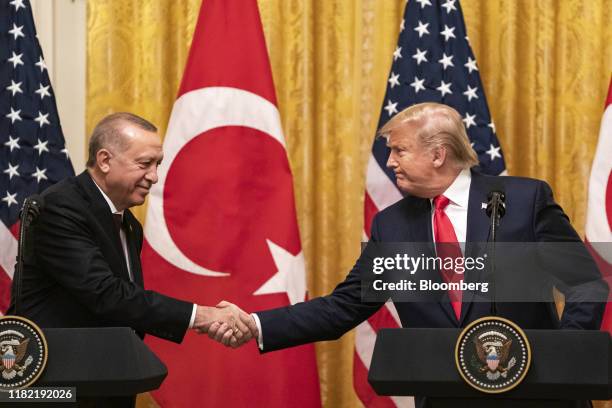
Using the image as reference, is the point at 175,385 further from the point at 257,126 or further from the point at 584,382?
the point at 584,382

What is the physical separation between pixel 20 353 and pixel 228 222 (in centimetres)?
229

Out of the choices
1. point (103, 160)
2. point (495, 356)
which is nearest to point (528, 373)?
point (495, 356)

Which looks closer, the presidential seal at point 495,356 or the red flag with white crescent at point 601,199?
the presidential seal at point 495,356

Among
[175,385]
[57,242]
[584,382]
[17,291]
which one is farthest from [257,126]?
[584,382]

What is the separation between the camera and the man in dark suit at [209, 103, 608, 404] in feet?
11.2

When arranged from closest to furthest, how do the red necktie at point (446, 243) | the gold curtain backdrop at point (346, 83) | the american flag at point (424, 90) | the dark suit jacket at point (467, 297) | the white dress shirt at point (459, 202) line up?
the dark suit jacket at point (467, 297) → the red necktie at point (446, 243) → the white dress shirt at point (459, 202) → the american flag at point (424, 90) → the gold curtain backdrop at point (346, 83)

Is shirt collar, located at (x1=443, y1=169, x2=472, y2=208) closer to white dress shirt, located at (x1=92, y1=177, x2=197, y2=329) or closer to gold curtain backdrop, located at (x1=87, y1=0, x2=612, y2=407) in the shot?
white dress shirt, located at (x1=92, y1=177, x2=197, y2=329)

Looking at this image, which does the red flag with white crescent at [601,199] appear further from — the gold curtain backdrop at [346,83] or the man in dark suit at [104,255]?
the man in dark suit at [104,255]

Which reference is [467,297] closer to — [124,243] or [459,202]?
[459,202]

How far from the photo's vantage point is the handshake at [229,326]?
3748mm

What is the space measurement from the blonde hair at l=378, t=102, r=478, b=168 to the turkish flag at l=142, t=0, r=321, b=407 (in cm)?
126

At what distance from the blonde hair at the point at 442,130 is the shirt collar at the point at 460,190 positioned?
40 millimetres

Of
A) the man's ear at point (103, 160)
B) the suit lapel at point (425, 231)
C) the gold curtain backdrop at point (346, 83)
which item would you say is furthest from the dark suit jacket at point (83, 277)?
the gold curtain backdrop at point (346, 83)

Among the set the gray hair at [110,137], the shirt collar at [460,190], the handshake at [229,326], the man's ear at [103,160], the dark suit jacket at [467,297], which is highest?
the gray hair at [110,137]
